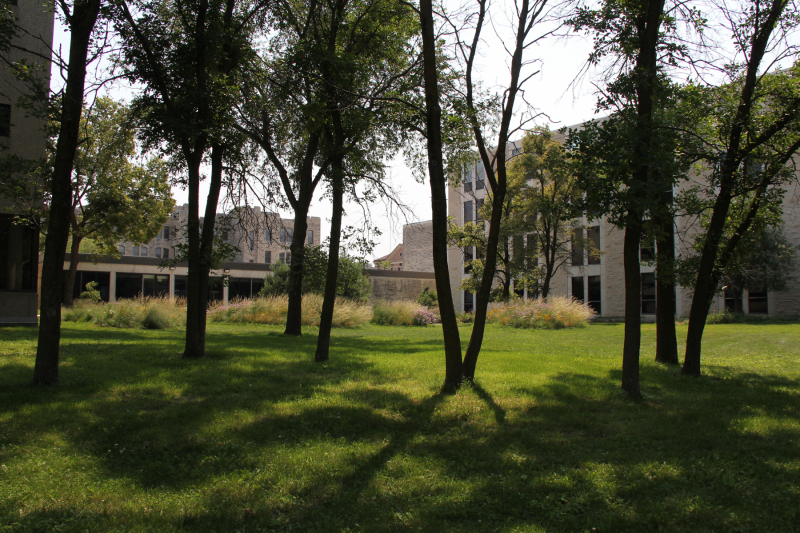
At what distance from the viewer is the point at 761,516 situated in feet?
13.0

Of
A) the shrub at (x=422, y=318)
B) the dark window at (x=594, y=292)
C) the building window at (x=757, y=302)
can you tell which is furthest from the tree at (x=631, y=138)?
the dark window at (x=594, y=292)

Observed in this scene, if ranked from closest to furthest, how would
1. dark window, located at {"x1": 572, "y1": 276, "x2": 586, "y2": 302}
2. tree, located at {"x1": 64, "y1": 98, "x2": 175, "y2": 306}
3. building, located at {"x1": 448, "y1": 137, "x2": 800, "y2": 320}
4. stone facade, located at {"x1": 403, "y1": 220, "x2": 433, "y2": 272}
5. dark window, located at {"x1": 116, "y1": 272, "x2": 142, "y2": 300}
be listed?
tree, located at {"x1": 64, "y1": 98, "x2": 175, "y2": 306}
building, located at {"x1": 448, "y1": 137, "x2": 800, "y2": 320}
dark window, located at {"x1": 116, "y1": 272, "x2": 142, "y2": 300}
dark window, located at {"x1": 572, "y1": 276, "x2": 586, "y2": 302}
stone facade, located at {"x1": 403, "y1": 220, "x2": 433, "y2": 272}

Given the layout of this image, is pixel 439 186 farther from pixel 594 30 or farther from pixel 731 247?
pixel 731 247

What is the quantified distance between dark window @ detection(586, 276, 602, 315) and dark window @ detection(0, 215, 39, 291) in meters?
32.8

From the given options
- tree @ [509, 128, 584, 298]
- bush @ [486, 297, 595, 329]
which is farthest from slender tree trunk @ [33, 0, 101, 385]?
tree @ [509, 128, 584, 298]

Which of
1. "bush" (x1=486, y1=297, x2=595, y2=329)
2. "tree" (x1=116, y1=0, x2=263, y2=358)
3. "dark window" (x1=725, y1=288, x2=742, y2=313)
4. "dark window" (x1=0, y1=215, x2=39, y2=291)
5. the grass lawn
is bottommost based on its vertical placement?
the grass lawn

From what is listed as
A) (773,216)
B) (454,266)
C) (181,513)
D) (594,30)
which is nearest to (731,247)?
(773,216)

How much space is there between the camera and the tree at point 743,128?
9250 mm

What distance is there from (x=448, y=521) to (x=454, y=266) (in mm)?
45365

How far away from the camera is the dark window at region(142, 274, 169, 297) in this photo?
38688 mm

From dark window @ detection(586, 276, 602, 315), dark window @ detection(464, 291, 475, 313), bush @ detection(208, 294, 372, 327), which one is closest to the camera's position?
bush @ detection(208, 294, 372, 327)

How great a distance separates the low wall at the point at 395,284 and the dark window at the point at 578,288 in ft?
38.5

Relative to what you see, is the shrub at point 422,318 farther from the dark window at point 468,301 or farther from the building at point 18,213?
the dark window at point 468,301

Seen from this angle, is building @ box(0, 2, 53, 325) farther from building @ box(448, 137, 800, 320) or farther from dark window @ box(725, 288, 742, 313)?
A: dark window @ box(725, 288, 742, 313)
